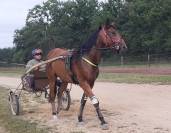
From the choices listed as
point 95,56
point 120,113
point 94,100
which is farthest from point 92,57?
point 120,113

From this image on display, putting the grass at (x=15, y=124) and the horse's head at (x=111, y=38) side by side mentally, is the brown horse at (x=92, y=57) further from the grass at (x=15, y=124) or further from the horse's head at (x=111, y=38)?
the grass at (x=15, y=124)

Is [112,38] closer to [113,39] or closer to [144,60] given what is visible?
[113,39]

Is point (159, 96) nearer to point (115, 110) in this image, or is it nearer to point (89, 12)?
point (115, 110)

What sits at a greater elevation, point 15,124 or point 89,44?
point 89,44

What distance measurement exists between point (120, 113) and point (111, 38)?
2.69m

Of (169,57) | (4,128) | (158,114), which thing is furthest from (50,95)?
(169,57)

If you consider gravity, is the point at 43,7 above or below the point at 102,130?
above

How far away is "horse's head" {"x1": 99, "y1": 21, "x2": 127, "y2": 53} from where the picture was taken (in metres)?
9.99

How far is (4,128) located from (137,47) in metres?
53.9

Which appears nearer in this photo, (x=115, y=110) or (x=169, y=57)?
(x=115, y=110)

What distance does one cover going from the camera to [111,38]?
10.2 metres

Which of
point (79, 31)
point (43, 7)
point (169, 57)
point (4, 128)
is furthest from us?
point (43, 7)

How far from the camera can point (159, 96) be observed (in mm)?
15711

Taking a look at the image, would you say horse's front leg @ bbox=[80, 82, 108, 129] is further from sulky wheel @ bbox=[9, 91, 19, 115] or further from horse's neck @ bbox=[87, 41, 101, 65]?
sulky wheel @ bbox=[9, 91, 19, 115]
